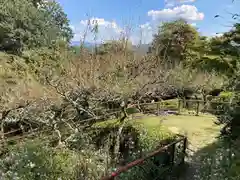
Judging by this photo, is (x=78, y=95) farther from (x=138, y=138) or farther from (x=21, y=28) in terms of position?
(x=21, y=28)

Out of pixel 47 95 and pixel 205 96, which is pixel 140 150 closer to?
pixel 47 95

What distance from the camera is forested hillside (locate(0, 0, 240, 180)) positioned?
14.5 ft

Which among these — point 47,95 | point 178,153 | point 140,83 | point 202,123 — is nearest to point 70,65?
point 47,95

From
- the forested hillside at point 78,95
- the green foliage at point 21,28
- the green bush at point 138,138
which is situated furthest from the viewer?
the green foliage at point 21,28

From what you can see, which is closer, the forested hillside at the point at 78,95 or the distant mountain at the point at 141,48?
the forested hillside at the point at 78,95

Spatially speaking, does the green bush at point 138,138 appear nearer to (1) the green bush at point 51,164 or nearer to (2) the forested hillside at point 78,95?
(2) the forested hillside at point 78,95

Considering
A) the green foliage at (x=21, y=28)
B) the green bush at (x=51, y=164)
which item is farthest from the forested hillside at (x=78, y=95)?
the green foliage at (x=21, y=28)

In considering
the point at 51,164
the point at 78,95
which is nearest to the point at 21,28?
the point at 78,95

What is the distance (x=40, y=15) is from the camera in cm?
2112

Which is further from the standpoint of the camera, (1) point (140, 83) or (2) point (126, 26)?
(1) point (140, 83)

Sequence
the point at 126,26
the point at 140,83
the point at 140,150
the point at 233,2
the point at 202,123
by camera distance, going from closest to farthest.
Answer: the point at 233,2 → the point at 140,150 → the point at 126,26 → the point at 140,83 → the point at 202,123

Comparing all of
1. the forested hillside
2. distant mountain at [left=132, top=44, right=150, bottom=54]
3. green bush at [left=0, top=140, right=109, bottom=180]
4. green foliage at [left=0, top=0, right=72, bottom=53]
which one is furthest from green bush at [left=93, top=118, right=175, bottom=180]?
green foliage at [left=0, top=0, right=72, bottom=53]

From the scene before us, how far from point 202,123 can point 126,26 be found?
4.66 m

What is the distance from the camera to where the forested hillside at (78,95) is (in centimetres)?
441
